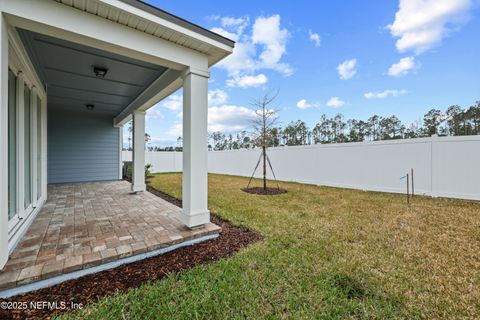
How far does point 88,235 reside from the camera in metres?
2.84

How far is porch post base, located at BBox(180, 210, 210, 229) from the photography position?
9.82ft

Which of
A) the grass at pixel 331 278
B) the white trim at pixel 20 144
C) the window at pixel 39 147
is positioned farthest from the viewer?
the window at pixel 39 147

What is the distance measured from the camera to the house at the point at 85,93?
2002 mm

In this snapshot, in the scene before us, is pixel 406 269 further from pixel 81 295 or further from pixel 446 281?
pixel 81 295

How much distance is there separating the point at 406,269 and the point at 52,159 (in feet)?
33.1

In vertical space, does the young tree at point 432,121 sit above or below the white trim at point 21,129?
above

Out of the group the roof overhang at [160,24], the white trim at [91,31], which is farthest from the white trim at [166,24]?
the white trim at [91,31]

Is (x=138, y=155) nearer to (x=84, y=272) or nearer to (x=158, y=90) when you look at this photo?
(x=158, y=90)

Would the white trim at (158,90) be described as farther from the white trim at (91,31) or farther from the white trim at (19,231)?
the white trim at (19,231)

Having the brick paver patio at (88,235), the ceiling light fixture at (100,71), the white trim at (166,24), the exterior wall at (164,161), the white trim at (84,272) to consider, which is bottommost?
the white trim at (84,272)

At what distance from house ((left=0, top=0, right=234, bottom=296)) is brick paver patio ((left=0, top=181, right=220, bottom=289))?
1 cm

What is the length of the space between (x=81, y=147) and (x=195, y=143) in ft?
24.1

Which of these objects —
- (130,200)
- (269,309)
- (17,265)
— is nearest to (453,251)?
(269,309)

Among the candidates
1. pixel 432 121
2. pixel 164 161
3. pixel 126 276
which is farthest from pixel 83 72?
pixel 432 121
